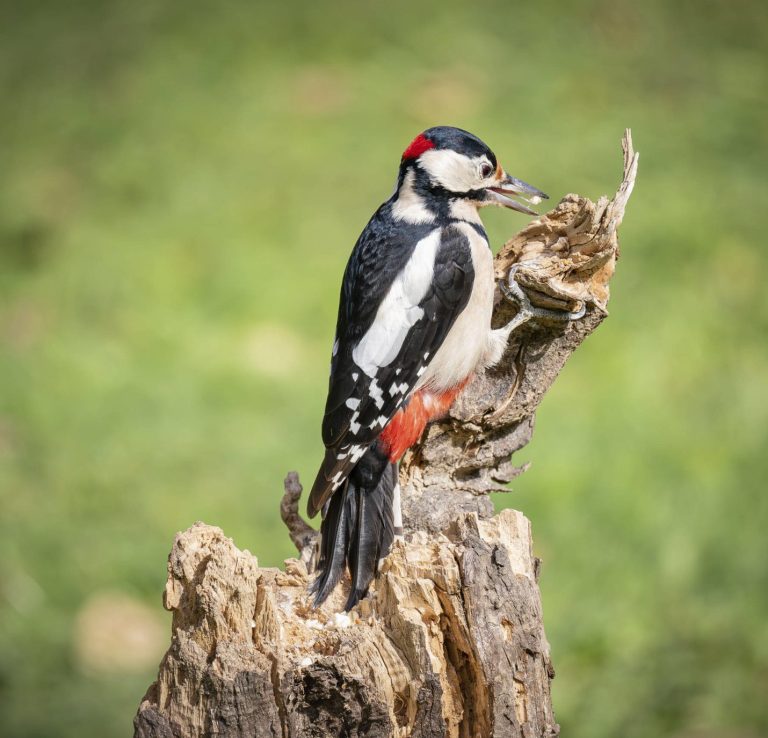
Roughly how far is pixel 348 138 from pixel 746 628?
4.17 metres

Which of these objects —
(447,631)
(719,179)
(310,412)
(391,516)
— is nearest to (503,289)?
(391,516)

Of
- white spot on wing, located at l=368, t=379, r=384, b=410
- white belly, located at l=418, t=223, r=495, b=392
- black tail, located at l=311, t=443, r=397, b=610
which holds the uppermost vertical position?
white belly, located at l=418, t=223, r=495, b=392

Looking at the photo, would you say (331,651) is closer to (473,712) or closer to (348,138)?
(473,712)

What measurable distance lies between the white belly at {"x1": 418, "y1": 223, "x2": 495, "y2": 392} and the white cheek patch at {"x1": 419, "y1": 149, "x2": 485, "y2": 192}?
0.87ft

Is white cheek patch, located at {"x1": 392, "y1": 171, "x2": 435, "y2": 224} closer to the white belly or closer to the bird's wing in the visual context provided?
the bird's wing

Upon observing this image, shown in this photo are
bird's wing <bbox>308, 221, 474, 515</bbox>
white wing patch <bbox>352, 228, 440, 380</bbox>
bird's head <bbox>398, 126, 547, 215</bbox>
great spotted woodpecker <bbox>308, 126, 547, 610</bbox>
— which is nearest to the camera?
great spotted woodpecker <bbox>308, 126, 547, 610</bbox>

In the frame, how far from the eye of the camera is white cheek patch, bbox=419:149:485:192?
10.7ft

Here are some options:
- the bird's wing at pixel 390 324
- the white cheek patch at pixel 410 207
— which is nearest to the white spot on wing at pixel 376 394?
the bird's wing at pixel 390 324

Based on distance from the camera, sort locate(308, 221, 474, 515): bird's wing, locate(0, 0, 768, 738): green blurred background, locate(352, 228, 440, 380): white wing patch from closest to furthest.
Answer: locate(308, 221, 474, 515): bird's wing, locate(352, 228, 440, 380): white wing patch, locate(0, 0, 768, 738): green blurred background

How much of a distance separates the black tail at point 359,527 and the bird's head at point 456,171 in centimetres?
90

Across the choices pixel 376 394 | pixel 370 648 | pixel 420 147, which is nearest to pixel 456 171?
pixel 420 147

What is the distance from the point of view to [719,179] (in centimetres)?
661

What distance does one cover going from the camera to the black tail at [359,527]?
9.05ft

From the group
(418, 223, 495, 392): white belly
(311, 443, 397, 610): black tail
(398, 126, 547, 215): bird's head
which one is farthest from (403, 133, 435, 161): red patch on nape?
(311, 443, 397, 610): black tail
